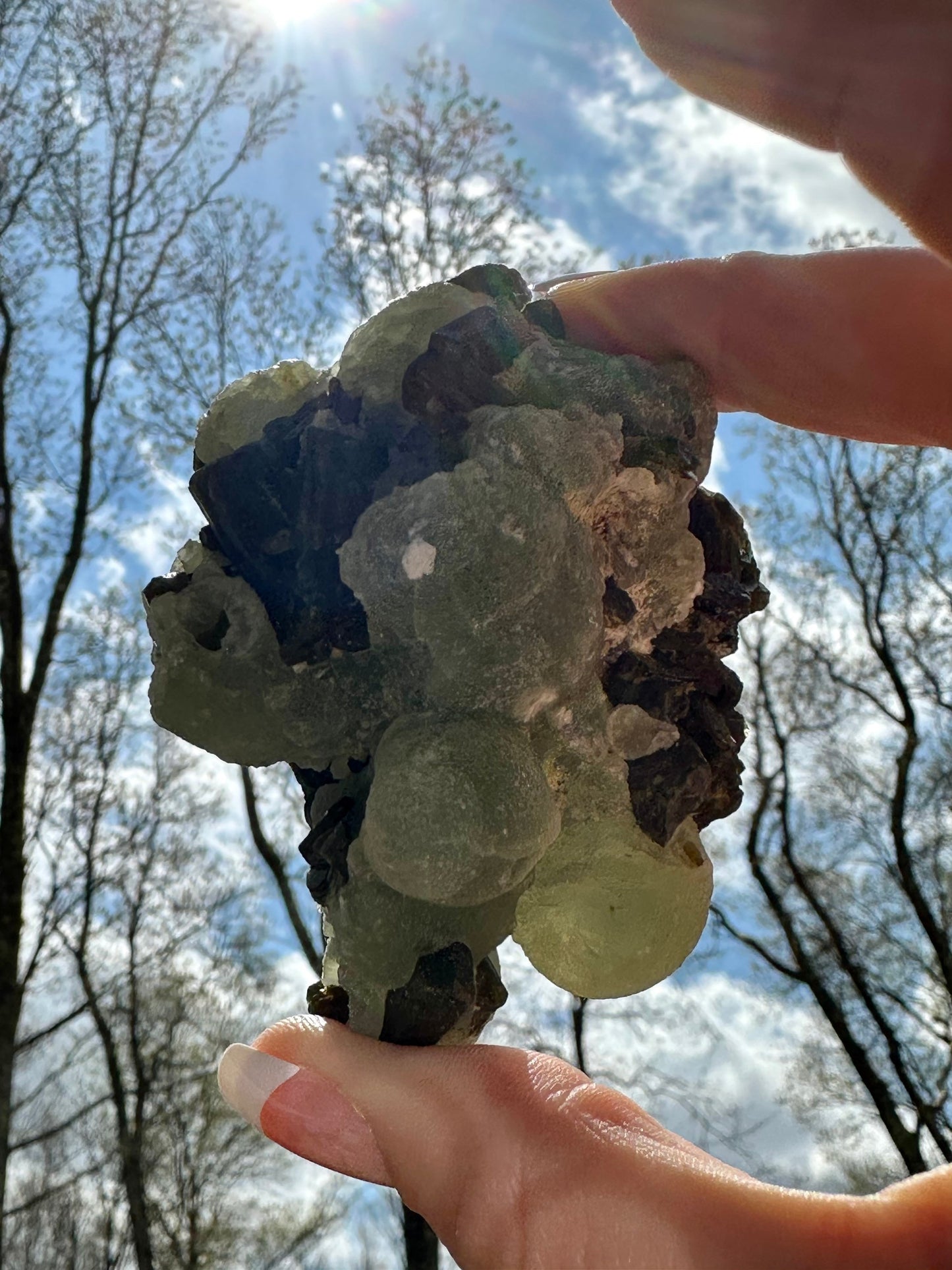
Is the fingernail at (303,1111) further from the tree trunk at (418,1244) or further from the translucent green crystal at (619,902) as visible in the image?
the tree trunk at (418,1244)

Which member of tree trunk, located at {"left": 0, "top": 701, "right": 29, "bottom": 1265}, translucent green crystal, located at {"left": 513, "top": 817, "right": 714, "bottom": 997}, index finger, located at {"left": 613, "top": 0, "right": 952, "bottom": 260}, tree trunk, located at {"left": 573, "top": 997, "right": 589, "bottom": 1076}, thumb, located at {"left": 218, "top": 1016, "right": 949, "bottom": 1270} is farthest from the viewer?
tree trunk, located at {"left": 573, "top": 997, "right": 589, "bottom": 1076}

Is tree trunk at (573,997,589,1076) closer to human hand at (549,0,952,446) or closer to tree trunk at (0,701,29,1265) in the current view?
tree trunk at (0,701,29,1265)

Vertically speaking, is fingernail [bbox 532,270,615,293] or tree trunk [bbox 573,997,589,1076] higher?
fingernail [bbox 532,270,615,293]

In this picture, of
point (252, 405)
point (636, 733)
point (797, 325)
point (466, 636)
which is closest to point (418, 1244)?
point (636, 733)

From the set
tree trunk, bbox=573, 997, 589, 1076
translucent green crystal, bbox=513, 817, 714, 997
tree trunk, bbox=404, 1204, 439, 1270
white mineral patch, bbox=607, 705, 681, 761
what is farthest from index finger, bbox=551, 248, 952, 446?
tree trunk, bbox=573, 997, 589, 1076

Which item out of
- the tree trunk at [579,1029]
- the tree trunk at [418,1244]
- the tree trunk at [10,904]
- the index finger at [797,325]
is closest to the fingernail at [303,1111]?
the index finger at [797,325]

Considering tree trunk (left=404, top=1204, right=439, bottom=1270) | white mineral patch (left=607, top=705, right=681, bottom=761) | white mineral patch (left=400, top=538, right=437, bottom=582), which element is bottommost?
tree trunk (left=404, top=1204, right=439, bottom=1270)

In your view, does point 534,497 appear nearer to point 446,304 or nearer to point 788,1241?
point 446,304
